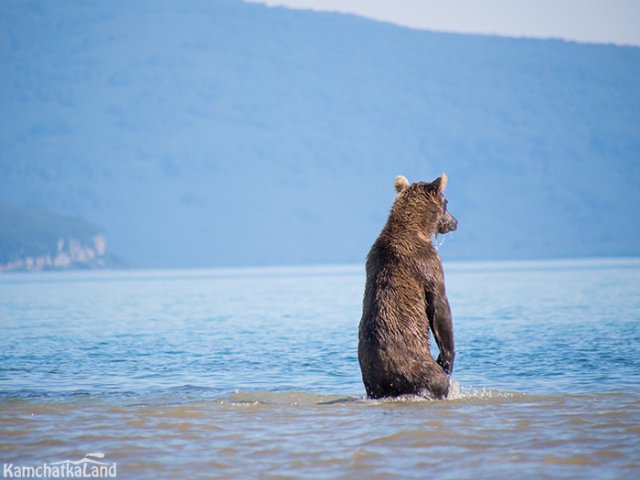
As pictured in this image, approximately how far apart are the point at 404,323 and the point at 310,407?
132 cm

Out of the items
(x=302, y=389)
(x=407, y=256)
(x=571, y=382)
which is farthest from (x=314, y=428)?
(x=571, y=382)

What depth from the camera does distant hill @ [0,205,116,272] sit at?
174 metres

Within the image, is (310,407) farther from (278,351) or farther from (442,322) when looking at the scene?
(278,351)

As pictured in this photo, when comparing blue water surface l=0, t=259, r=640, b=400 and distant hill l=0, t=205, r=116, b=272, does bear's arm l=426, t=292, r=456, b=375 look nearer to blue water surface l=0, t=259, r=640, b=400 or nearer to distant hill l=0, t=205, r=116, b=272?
blue water surface l=0, t=259, r=640, b=400

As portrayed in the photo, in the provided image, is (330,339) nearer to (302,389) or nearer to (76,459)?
(302,389)

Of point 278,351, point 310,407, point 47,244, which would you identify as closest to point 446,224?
point 310,407

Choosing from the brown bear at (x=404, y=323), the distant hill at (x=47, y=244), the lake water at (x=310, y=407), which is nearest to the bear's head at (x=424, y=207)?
the brown bear at (x=404, y=323)

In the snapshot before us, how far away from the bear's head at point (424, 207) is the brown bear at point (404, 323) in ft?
1.12

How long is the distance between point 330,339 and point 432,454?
1243 cm

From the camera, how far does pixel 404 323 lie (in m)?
9.04

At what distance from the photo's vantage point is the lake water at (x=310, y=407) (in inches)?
269

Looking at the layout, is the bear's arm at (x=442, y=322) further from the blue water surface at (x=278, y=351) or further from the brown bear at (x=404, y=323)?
the blue water surface at (x=278, y=351)

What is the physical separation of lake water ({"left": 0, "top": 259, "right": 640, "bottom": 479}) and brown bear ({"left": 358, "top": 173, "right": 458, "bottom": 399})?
0.20m

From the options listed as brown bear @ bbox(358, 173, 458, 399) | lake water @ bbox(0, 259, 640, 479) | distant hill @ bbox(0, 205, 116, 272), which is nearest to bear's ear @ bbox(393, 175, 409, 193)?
brown bear @ bbox(358, 173, 458, 399)
